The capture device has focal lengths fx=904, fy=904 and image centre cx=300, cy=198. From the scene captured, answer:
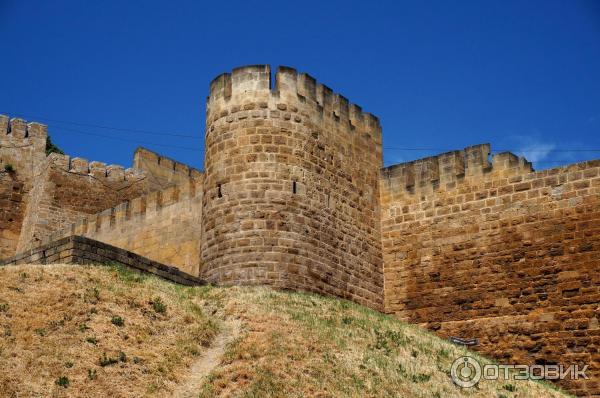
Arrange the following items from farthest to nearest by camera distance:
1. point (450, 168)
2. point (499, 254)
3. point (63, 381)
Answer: point (450, 168)
point (499, 254)
point (63, 381)

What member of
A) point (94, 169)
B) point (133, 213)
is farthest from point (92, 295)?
point (94, 169)

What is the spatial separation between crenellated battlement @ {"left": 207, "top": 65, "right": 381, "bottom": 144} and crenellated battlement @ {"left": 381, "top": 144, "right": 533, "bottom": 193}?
2062 mm

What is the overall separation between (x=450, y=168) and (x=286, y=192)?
3.73m

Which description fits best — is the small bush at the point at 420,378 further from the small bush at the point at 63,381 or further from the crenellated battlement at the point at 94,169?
the crenellated battlement at the point at 94,169

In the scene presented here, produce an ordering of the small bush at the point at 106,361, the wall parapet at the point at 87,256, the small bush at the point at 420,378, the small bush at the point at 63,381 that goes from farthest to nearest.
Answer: the wall parapet at the point at 87,256 < the small bush at the point at 420,378 < the small bush at the point at 106,361 < the small bush at the point at 63,381

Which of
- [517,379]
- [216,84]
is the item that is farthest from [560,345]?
[216,84]

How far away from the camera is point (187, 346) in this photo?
1197 cm

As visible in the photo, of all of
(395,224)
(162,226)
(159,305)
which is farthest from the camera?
(162,226)

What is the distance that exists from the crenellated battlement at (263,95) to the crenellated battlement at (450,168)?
2.06 metres

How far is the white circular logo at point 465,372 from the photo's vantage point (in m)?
12.3

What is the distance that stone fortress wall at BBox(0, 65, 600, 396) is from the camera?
15523 mm

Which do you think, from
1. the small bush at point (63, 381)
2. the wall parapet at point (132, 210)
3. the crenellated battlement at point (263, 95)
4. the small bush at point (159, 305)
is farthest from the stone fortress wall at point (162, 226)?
the small bush at point (63, 381)

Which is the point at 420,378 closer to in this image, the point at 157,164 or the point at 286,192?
the point at 286,192

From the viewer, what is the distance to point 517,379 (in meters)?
13.7
